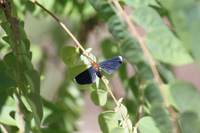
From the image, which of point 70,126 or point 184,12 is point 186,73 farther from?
point 184,12

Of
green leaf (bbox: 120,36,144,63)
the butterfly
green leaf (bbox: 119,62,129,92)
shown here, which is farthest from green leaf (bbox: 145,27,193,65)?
green leaf (bbox: 119,62,129,92)

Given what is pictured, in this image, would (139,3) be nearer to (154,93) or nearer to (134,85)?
(154,93)

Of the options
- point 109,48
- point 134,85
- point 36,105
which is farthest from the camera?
point 109,48

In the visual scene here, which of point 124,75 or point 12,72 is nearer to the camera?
point 12,72

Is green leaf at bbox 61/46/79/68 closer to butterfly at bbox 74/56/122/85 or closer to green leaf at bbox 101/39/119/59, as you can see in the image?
butterfly at bbox 74/56/122/85

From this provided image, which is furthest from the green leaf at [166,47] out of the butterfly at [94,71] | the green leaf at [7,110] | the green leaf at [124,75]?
the green leaf at [124,75]

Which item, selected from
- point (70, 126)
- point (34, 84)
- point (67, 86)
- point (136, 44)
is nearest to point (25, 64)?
point (34, 84)

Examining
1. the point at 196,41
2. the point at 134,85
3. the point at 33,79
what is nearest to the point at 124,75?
the point at 134,85
